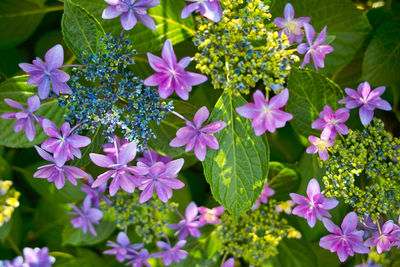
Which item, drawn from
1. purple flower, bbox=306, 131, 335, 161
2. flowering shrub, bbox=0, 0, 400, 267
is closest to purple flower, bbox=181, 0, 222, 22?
flowering shrub, bbox=0, 0, 400, 267

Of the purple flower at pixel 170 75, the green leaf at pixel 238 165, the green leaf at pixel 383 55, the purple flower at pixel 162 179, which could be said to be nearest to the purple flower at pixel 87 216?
the purple flower at pixel 162 179

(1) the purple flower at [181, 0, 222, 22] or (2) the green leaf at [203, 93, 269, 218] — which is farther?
(2) the green leaf at [203, 93, 269, 218]

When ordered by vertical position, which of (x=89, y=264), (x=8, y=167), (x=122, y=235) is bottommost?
(x=89, y=264)

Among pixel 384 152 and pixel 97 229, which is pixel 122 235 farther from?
pixel 384 152

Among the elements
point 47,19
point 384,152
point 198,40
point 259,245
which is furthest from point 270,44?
point 47,19

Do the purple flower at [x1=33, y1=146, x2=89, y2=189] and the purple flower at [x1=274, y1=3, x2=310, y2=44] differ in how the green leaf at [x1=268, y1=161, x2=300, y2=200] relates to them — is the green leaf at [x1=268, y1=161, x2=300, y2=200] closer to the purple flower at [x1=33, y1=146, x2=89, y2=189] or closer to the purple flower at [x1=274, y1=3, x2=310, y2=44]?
the purple flower at [x1=274, y1=3, x2=310, y2=44]

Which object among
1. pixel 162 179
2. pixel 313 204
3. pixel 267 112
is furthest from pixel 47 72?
pixel 313 204
